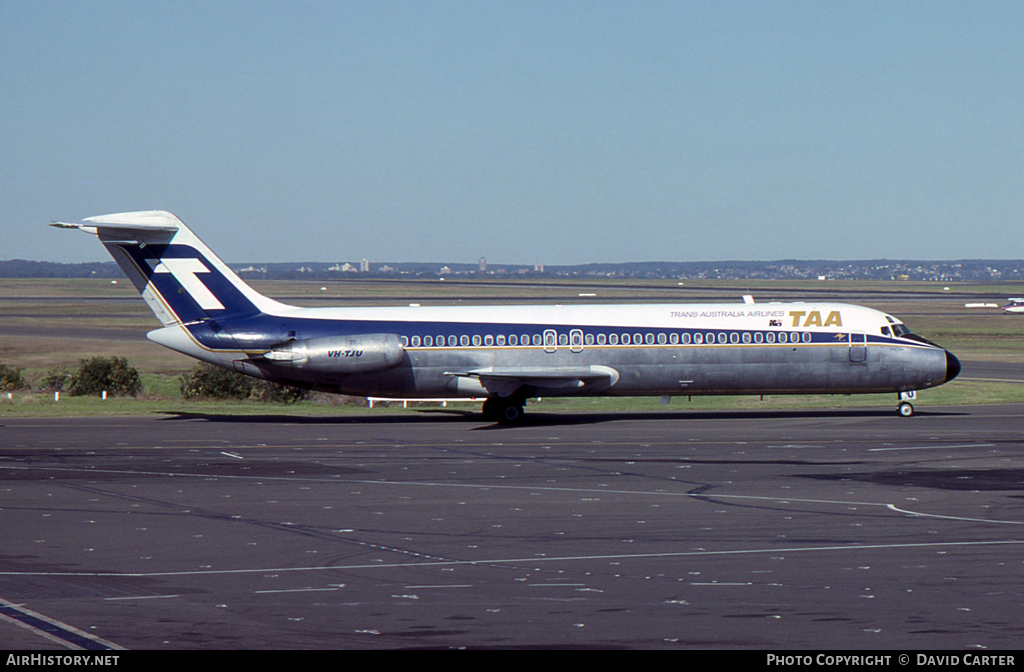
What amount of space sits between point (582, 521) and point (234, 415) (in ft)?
81.6

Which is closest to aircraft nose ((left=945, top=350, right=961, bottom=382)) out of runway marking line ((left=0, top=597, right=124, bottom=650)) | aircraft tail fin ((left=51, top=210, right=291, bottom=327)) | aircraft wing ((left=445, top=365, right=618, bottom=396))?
aircraft wing ((left=445, top=365, right=618, bottom=396))

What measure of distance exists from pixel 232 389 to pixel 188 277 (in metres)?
14.1

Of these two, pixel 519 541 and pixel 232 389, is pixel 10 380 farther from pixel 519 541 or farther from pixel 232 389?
pixel 519 541

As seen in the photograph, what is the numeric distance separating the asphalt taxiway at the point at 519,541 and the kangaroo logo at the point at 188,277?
6.61m

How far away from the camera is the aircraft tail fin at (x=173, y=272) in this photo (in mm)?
36594

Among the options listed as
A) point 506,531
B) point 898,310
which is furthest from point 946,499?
point 898,310

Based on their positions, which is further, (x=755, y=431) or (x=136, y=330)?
(x=136, y=330)

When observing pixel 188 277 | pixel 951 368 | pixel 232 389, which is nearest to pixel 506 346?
pixel 188 277

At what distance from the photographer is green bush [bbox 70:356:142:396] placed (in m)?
50.9

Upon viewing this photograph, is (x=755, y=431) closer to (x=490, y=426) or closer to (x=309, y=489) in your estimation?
(x=490, y=426)

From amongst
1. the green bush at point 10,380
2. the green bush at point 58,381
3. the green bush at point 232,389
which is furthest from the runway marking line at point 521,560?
the green bush at point 10,380

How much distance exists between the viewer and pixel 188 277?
36.7m

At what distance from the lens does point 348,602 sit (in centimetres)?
1306

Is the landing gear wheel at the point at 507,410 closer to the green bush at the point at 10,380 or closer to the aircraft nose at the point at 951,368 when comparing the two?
the aircraft nose at the point at 951,368
